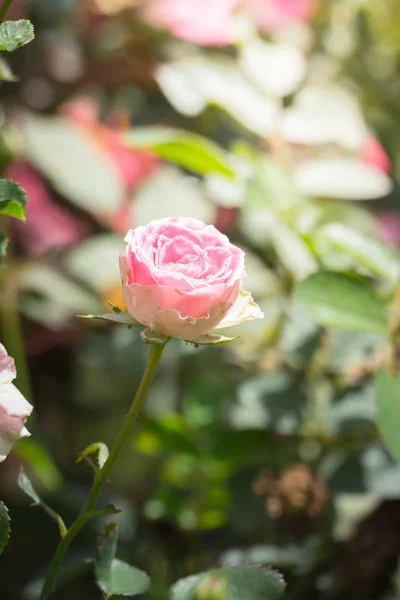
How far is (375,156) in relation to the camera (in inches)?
39.2

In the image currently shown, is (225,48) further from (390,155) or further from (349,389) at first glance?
(349,389)

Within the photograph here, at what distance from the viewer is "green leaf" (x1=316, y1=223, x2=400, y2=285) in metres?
0.59

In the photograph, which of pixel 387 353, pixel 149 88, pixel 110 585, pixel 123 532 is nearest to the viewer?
pixel 110 585

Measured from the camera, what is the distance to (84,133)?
97 centimetres

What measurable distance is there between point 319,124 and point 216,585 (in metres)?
0.57

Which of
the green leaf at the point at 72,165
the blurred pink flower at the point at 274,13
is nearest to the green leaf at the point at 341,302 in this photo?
the green leaf at the point at 72,165

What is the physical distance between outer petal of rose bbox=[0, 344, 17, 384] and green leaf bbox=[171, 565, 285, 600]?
0.17 m

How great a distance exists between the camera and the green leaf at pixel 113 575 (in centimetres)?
38

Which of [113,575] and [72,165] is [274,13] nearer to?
[72,165]

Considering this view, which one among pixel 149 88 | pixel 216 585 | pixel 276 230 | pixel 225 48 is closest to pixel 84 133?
pixel 149 88

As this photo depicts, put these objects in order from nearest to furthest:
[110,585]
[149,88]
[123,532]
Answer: [110,585], [123,532], [149,88]

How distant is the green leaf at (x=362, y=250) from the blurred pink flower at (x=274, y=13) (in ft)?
2.02

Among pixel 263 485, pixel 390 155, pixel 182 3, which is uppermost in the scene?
pixel 182 3

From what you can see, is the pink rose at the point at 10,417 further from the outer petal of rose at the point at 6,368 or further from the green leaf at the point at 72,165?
the green leaf at the point at 72,165
